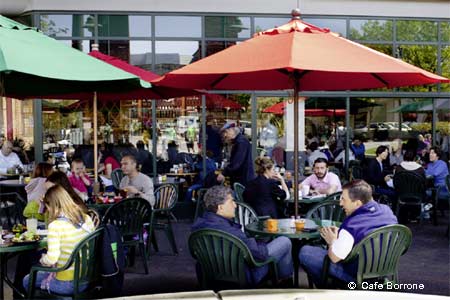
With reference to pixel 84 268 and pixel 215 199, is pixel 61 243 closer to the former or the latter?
pixel 84 268

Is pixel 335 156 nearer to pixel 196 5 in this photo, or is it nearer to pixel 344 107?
pixel 344 107

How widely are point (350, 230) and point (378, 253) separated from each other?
0.94 ft

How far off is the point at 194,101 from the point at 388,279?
6.27 metres

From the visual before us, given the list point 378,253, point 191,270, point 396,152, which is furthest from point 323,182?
point 396,152

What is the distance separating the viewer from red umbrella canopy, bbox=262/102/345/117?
10727 mm

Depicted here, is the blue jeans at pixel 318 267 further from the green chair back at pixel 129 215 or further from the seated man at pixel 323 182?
the seated man at pixel 323 182

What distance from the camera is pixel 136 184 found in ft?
24.2

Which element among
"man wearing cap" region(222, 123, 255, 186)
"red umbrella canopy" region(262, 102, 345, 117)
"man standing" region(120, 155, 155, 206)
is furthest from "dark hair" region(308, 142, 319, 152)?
"man standing" region(120, 155, 155, 206)

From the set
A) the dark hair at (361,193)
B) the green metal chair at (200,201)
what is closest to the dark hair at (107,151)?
the green metal chair at (200,201)

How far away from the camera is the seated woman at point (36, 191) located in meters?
6.04

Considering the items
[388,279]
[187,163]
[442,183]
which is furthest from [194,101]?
[388,279]

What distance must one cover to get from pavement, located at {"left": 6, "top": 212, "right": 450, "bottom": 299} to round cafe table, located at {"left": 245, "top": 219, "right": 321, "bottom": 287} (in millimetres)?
698

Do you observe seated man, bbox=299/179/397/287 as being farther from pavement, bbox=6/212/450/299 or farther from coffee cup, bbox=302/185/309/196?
coffee cup, bbox=302/185/309/196

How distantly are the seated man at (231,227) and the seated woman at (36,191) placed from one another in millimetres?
2104
